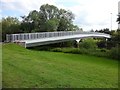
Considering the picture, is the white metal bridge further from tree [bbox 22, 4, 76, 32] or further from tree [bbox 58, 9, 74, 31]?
tree [bbox 58, 9, 74, 31]

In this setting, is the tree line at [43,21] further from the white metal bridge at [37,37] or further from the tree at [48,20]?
the white metal bridge at [37,37]

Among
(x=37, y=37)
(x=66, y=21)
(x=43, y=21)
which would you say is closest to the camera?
(x=37, y=37)

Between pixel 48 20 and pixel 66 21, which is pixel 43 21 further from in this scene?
pixel 66 21

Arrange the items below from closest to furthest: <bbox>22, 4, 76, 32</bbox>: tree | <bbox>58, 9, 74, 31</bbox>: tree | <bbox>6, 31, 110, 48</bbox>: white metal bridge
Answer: <bbox>6, 31, 110, 48</bbox>: white metal bridge, <bbox>22, 4, 76, 32</bbox>: tree, <bbox>58, 9, 74, 31</bbox>: tree

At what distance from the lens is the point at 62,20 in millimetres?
64312

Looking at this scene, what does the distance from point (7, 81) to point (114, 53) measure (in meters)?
19.2

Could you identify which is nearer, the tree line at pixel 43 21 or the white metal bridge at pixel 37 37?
the white metal bridge at pixel 37 37

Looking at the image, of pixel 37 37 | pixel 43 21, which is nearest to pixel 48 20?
pixel 43 21

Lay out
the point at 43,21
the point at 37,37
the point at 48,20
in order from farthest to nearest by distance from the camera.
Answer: the point at 43,21 → the point at 48,20 → the point at 37,37

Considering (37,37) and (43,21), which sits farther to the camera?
(43,21)

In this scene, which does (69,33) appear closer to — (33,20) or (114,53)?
(33,20)

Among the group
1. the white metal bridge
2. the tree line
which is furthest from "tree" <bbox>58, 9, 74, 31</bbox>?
the white metal bridge

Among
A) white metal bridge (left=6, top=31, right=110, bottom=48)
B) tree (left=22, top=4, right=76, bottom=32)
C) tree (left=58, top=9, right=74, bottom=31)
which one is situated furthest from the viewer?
tree (left=58, top=9, right=74, bottom=31)

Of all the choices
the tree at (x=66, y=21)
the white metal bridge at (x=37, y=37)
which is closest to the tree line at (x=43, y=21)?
the tree at (x=66, y=21)
